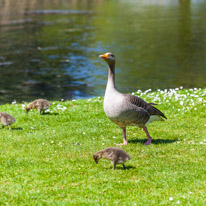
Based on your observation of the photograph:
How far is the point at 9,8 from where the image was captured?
3322 inches

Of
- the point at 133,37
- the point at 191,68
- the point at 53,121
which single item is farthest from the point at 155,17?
the point at 53,121

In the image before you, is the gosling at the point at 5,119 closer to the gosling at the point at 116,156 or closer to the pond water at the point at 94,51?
the gosling at the point at 116,156

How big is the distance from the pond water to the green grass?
10134 mm

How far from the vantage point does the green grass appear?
9.20m

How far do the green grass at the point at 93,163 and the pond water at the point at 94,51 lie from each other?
10.1 meters

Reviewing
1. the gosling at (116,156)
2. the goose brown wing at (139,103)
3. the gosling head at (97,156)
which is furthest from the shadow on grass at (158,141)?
the gosling at (116,156)

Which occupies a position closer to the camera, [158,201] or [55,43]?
[158,201]

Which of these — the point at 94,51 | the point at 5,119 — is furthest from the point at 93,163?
the point at 94,51

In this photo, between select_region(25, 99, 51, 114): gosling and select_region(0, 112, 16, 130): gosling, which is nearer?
select_region(0, 112, 16, 130): gosling

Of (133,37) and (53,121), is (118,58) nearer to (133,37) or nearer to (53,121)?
(133,37)

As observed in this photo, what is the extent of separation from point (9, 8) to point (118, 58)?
5185cm

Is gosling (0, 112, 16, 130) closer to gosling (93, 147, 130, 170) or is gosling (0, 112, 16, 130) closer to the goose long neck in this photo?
the goose long neck

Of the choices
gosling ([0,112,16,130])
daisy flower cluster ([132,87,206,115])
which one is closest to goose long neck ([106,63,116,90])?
gosling ([0,112,16,130])

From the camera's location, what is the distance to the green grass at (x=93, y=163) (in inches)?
362
